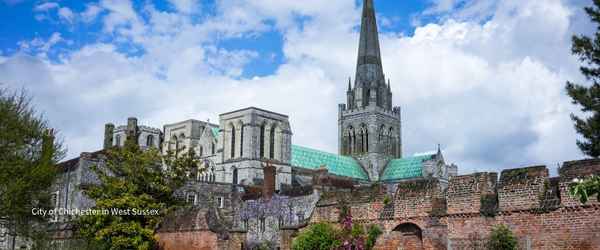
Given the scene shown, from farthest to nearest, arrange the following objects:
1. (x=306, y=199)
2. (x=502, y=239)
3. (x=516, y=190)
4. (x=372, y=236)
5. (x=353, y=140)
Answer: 1. (x=353, y=140)
2. (x=306, y=199)
3. (x=372, y=236)
4. (x=516, y=190)
5. (x=502, y=239)

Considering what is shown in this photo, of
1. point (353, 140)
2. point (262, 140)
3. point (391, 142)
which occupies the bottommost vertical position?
point (262, 140)

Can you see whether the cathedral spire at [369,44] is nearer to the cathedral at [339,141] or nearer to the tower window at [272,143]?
the cathedral at [339,141]

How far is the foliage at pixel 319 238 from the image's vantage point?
17.1 metres

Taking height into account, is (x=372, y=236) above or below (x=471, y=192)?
below

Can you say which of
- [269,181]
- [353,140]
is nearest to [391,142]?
[353,140]

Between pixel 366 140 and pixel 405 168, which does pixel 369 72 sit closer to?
pixel 366 140

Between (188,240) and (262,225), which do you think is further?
(262,225)

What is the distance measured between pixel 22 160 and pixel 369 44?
81450 mm

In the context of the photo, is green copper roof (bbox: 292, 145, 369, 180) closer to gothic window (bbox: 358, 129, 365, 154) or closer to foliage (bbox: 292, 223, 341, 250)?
gothic window (bbox: 358, 129, 365, 154)

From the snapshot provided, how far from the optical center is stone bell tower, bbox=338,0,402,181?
3696 inches

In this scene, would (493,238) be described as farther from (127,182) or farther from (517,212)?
(127,182)

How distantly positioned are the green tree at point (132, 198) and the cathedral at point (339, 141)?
118 ft

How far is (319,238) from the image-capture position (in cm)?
1728

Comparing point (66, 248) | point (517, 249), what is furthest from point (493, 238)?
point (66, 248)
